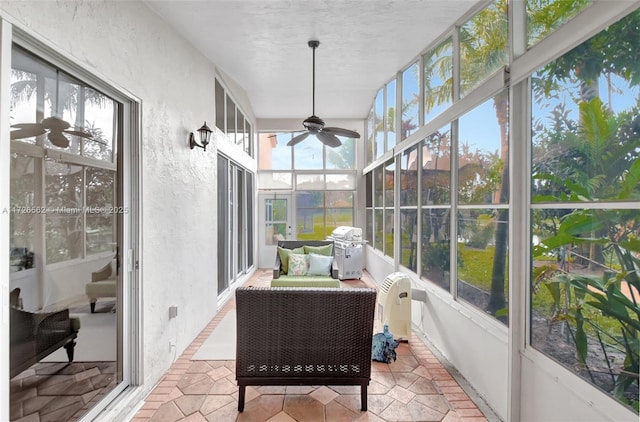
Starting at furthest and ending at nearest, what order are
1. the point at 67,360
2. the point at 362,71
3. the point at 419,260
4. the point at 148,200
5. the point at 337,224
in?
the point at 337,224
the point at 362,71
the point at 419,260
the point at 148,200
the point at 67,360

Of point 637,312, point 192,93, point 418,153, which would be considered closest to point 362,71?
point 418,153

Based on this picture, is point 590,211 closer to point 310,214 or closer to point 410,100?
point 410,100

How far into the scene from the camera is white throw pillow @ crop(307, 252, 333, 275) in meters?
4.30

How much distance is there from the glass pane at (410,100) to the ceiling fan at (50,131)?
11.4 ft

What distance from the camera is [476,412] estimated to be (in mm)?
2180

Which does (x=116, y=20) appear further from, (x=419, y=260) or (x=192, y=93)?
(x=419, y=260)

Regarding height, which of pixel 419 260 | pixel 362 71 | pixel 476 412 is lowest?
pixel 476 412

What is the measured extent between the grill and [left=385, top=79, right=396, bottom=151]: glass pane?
200 cm

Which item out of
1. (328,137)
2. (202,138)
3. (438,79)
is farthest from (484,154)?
(202,138)

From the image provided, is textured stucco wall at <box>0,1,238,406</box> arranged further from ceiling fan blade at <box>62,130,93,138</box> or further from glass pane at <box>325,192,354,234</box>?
glass pane at <box>325,192,354,234</box>

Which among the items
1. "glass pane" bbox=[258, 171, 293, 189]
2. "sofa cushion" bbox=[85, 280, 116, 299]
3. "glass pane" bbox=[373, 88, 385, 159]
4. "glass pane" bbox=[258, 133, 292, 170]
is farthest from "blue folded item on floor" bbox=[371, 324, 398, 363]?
"glass pane" bbox=[258, 133, 292, 170]

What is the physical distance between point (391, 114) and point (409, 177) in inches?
58.9

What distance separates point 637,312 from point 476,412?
133 cm

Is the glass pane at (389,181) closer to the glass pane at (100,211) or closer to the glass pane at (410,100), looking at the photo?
the glass pane at (410,100)
